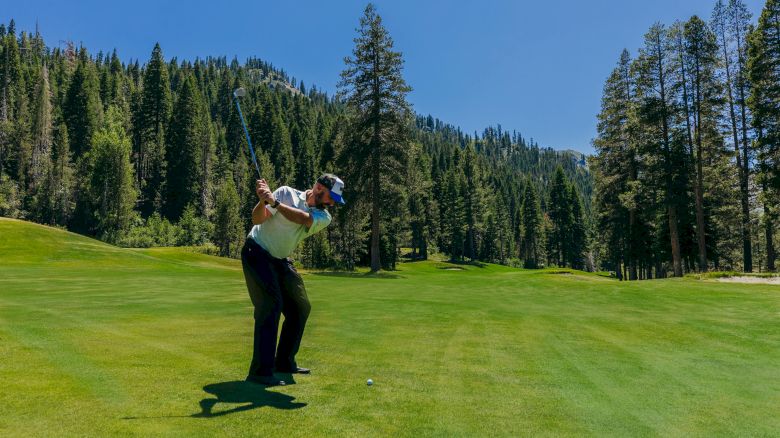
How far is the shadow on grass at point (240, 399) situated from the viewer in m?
4.65

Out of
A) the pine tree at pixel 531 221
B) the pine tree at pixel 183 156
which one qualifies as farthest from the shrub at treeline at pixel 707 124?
the pine tree at pixel 183 156

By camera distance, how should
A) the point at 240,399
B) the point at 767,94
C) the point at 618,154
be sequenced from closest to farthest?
1. the point at 240,399
2. the point at 767,94
3. the point at 618,154

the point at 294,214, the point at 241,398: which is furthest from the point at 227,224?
the point at 241,398

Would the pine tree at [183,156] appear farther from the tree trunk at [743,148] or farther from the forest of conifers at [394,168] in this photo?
the tree trunk at [743,148]

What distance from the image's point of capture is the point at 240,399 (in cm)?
509

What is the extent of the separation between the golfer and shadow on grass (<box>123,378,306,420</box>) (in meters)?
0.32

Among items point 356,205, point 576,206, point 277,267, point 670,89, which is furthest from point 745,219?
point 576,206

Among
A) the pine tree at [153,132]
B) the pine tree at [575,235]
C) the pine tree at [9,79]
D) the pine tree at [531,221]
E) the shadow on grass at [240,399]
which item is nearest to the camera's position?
the shadow on grass at [240,399]

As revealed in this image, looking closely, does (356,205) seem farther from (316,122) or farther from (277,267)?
(316,122)

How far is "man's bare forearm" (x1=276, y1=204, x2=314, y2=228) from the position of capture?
19.5ft

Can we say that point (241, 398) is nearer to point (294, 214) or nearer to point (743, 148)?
point (294, 214)

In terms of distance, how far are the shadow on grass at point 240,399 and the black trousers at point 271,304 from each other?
0.42 m

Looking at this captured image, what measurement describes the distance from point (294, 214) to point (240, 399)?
2.21 metres

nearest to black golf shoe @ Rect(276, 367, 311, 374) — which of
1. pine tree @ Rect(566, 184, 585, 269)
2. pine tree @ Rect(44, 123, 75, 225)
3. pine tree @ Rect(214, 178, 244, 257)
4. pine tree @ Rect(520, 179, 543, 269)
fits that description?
pine tree @ Rect(214, 178, 244, 257)
